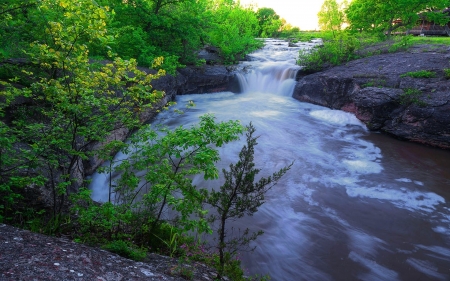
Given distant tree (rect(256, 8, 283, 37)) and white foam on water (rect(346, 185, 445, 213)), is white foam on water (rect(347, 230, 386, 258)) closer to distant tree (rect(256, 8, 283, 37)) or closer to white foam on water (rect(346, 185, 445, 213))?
white foam on water (rect(346, 185, 445, 213))

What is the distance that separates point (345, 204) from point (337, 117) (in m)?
7.09

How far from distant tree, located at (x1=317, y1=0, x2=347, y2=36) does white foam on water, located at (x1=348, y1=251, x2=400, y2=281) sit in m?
19.5

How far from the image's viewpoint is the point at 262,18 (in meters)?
47.9

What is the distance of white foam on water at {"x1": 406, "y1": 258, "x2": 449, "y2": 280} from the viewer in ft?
15.2

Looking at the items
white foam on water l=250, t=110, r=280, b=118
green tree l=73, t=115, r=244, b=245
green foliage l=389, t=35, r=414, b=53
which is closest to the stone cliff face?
white foam on water l=250, t=110, r=280, b=118

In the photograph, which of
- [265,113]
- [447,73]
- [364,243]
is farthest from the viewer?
[265,113]

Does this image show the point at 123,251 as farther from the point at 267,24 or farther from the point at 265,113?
the point at 267,24

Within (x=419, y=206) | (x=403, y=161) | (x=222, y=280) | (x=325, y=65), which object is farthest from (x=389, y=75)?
(x=222, y=280)

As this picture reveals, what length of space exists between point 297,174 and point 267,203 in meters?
1.92

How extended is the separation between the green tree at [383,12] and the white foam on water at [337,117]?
890 cm

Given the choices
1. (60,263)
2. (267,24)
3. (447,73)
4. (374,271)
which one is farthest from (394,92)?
(267,24)

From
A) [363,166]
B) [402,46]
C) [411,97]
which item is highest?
[402,46]

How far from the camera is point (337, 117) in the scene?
12867 millimetres

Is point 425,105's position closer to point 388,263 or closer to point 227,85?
point 388,263
